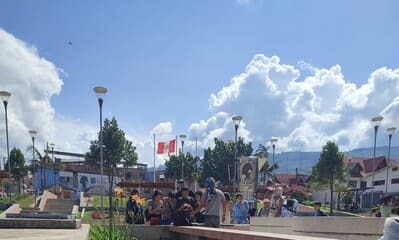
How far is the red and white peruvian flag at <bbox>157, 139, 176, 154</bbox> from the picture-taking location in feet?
104

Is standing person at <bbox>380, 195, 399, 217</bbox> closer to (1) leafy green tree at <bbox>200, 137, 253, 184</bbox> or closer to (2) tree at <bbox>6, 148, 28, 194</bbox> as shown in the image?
(2) tree at <bbox>6, 148, 28, 194</bbox>

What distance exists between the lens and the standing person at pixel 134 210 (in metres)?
6.72

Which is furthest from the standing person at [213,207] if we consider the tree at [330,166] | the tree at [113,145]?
the tree at [113,145]

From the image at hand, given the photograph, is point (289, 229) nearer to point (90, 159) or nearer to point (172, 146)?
point (172, 146)

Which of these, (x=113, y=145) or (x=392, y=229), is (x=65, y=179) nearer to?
(x=113, y=145)

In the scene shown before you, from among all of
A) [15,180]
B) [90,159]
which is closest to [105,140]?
[90,159]

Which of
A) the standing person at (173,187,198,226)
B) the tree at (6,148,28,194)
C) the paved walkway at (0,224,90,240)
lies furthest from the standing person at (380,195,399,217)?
the tree at (6,148,28,194)

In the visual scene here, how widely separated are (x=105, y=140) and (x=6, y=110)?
26.6 meters

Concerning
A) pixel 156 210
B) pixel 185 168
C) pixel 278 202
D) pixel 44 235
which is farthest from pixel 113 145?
pixel 44 235

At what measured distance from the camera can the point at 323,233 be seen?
6051 mm

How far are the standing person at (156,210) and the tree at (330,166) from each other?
124 ft

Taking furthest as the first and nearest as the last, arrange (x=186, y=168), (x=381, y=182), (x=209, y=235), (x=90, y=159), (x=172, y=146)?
(x=186, y=168), (x=381, y=182), (x=90, y=159), (x=172, y=146), (x=209, y=235)

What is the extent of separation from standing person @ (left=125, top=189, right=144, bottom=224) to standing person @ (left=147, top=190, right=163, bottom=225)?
226 millimetres

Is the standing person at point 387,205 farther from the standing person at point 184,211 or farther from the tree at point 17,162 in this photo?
the tree at point 17,162
